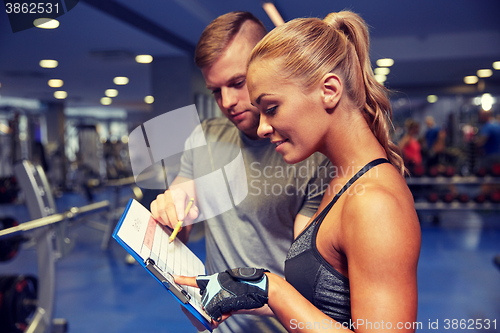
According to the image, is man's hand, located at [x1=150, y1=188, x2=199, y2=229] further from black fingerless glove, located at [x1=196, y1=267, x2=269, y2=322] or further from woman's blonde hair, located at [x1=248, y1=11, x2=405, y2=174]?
woman's blonde hair, located at [x1=248, y1=11, x2=405, y2=174]

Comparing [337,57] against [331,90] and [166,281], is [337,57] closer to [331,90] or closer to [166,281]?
[331,90]

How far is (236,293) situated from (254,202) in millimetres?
388

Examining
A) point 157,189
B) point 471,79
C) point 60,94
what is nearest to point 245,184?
point 157,189

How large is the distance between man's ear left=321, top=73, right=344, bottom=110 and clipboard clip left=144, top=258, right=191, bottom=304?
1.61ft

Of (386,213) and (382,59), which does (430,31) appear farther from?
(386,213)

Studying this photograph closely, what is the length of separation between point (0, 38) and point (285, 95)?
118cm

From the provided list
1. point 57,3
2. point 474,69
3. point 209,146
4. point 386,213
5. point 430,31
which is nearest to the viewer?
point 386,213

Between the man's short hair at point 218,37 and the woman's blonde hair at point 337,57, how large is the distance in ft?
0.72

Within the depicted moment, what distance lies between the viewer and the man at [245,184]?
1002 mm

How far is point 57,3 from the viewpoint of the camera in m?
1.02

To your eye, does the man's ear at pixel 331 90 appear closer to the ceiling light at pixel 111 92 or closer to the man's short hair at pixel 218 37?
the man's short hair at pixel 218 37

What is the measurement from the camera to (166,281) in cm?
69

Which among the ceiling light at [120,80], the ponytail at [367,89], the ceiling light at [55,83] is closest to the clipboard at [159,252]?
the ponytail at [367,89]

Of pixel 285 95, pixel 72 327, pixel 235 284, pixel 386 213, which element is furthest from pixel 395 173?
pixel 72 327
